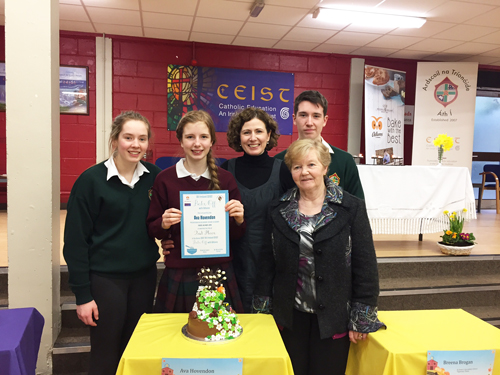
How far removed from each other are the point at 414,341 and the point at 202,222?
0.93 m

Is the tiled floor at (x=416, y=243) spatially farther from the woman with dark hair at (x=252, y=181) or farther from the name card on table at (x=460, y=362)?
the name card on table at (x=460, y=362)

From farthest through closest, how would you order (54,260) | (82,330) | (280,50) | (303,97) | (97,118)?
(280,50)
(97,118)
(82,330)
(54,260)
(303,97)

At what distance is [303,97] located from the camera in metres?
1.96

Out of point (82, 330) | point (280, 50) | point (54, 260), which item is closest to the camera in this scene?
point (54, 260)

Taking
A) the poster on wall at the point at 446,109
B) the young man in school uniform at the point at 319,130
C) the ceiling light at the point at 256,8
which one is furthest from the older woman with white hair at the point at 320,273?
the poster on wall at the point at 446,109

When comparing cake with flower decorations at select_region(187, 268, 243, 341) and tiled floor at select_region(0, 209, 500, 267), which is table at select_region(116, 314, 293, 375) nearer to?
cake with flower decorations at select_region(187, 268, 243, 341)

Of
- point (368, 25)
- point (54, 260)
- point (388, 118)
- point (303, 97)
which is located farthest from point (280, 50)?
point (54, 260)

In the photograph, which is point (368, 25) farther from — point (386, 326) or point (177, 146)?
point (386, 326)

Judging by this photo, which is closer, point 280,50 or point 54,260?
point 54,260

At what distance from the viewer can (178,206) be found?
1577mm

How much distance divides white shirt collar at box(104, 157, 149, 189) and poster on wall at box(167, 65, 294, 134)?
406 cm

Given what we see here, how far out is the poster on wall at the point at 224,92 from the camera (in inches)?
222

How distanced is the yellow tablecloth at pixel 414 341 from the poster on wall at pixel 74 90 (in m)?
5.07

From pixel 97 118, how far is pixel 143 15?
1673mm
